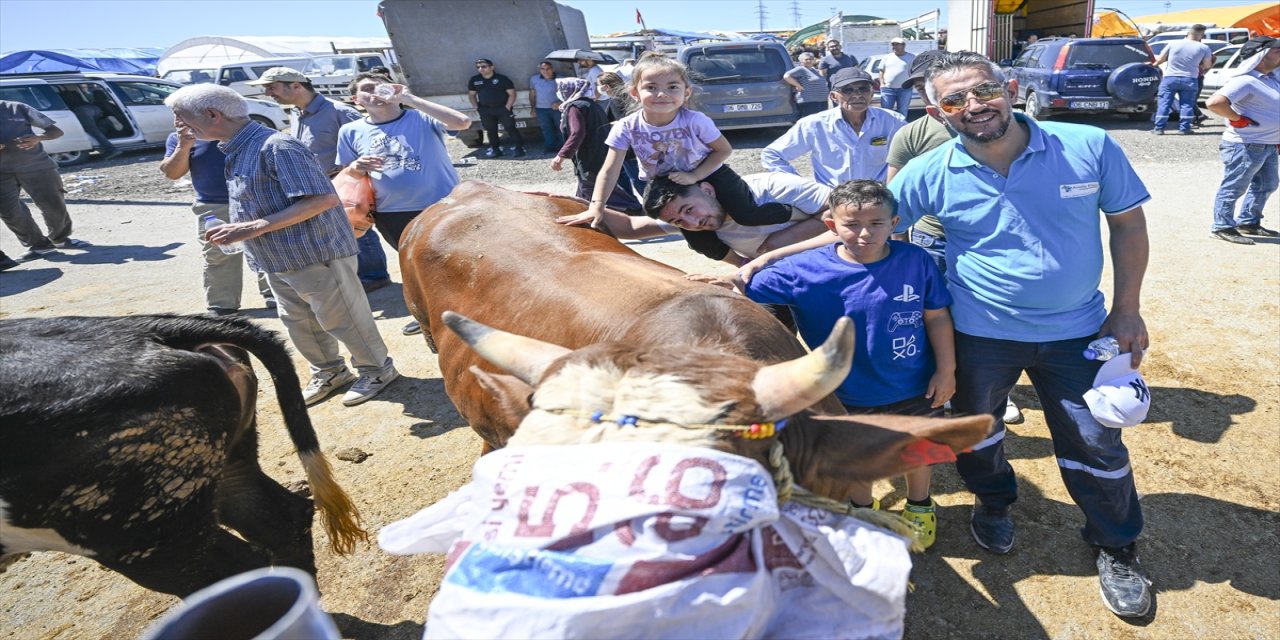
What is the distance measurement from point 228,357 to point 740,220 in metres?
2.51

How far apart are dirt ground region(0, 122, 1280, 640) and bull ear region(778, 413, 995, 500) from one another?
1.49m

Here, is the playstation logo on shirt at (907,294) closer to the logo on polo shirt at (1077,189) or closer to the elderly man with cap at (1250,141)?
the logo on polo shirt at (1077,189)

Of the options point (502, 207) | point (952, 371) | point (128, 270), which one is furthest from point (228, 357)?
point (128, 270)

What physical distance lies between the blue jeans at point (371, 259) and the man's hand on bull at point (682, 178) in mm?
4446

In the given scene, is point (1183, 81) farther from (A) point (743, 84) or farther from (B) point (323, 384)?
(B) point (323, 384)

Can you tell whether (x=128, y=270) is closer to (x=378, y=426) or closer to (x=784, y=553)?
(x=378, y=426)

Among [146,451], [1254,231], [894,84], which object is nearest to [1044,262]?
[146,451]

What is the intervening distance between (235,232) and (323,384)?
1469 mm

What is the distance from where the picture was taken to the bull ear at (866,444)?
1.50 m

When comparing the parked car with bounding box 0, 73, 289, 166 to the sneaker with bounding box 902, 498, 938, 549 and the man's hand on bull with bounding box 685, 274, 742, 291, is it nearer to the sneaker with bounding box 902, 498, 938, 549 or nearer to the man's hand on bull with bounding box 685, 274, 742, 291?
the man's hand on bull with bounding box 685, 274, 742, 291

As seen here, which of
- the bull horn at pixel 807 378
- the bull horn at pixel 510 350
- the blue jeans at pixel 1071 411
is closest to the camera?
the bull horn at pixel 807 378

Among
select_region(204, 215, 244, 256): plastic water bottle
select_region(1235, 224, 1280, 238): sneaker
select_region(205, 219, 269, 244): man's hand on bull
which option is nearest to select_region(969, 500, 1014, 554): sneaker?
select_region(205, 219, 269, 244): man's hand on bull

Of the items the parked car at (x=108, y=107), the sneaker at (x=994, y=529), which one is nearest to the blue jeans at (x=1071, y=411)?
the sneaker at (x=994, y=529)

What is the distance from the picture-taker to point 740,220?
3.51 m
